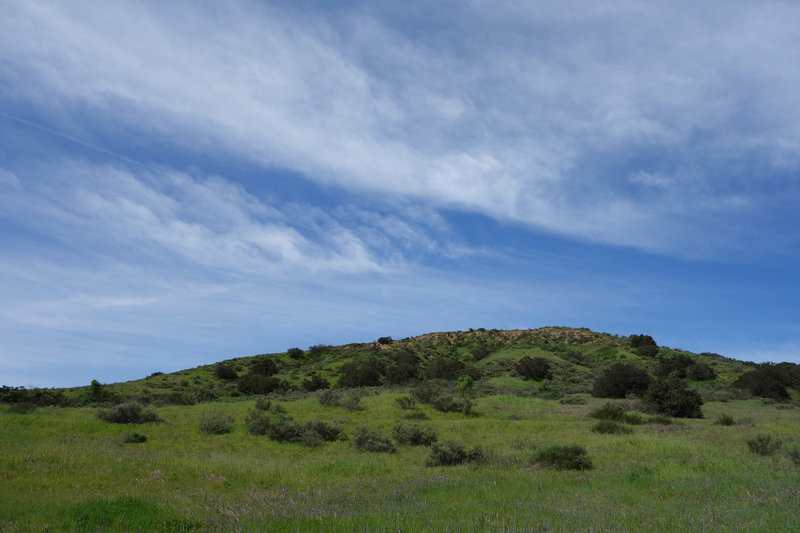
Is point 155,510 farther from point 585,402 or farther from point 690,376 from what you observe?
point 690,376

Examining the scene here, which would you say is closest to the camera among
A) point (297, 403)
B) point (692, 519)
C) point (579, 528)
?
point (579, 528)

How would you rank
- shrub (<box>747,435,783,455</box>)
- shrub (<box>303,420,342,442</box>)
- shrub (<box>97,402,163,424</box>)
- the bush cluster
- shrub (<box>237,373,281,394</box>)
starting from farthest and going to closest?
shrub (<box>237,373,281,394</box>) < shrub (<box>97,402,163,424</box>) < shrub (<box>303,420,342,442</box>) < the bush cluster < shrub (<box>747,435,783,455</box>)

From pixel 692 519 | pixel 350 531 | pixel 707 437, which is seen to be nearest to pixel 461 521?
pixel 350 531

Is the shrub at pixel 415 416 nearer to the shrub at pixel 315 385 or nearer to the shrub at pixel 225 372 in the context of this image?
the shrub at pixel 315 385

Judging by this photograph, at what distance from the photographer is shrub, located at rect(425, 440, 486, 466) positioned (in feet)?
48.6

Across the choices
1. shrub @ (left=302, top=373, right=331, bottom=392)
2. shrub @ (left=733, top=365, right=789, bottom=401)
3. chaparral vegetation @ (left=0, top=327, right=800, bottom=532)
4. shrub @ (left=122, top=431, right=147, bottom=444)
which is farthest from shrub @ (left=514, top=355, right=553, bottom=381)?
shrub @ (left=122, top=431, right=147, bottom=444)

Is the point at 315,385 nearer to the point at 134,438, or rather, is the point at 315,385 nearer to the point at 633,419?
the point at 134,438

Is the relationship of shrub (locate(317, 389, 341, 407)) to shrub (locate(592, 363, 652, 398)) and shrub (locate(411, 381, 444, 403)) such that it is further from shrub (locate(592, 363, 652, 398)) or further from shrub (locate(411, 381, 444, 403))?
shrub (locate(592, 363, 652, 398))

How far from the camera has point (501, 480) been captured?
1092 cm

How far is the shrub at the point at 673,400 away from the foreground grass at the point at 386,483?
577 cm

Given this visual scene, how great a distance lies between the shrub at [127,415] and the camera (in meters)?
22.8

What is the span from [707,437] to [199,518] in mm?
18944

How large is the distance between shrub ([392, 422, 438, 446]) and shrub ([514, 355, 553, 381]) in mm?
36000

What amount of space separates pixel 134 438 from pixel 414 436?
38.8 feet
